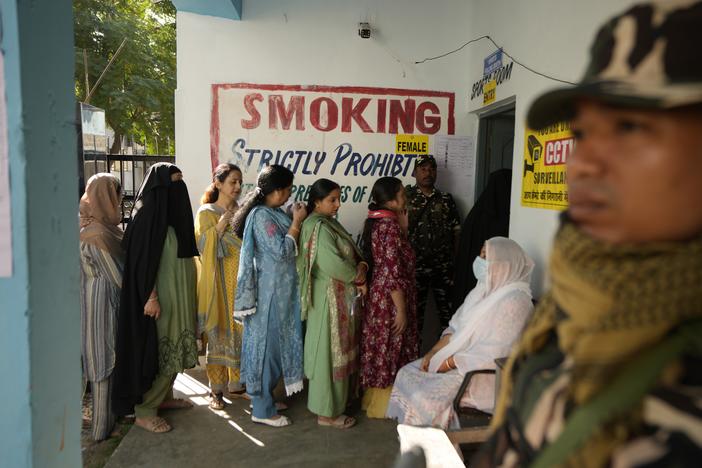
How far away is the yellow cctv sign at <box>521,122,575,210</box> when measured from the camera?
102 inches

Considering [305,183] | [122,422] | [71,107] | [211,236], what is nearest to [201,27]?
[305,183]

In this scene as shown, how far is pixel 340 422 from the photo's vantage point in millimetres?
3336

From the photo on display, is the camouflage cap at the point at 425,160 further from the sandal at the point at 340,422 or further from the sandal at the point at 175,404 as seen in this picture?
the sandal at the point at 175,404

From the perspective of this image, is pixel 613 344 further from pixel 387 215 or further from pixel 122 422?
pixel 122 422

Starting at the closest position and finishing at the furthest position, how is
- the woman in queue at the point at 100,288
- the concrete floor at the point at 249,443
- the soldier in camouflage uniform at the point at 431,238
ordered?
the concrete floor at the point at 249,443 < the woman in queue at the point at 100,288 < the soldier in camouflage uniform at the point at 431,238

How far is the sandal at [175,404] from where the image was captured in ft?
11.6

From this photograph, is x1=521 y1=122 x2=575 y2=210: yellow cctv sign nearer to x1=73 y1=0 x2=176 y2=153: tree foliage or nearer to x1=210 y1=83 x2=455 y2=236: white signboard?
x1=210 y1=83 x2=455 y2=236: white signboard

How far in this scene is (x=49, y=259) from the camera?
165 centimetres

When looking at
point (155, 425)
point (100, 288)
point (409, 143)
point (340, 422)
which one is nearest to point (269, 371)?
point (340, 422)

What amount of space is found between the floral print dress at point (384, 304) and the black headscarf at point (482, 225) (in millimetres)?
665

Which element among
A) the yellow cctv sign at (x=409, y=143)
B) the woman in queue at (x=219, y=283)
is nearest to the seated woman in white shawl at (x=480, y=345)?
the woman in queue at (x=219, y=283)

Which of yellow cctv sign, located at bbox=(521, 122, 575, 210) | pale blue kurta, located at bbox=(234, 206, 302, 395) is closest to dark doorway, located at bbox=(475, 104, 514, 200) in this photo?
yellow cctv sign, located at bbox=(521, 122, 575, 210)

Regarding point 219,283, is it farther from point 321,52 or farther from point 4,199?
point 321,52

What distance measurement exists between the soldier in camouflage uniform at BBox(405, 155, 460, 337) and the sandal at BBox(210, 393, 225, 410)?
1.69 meters
